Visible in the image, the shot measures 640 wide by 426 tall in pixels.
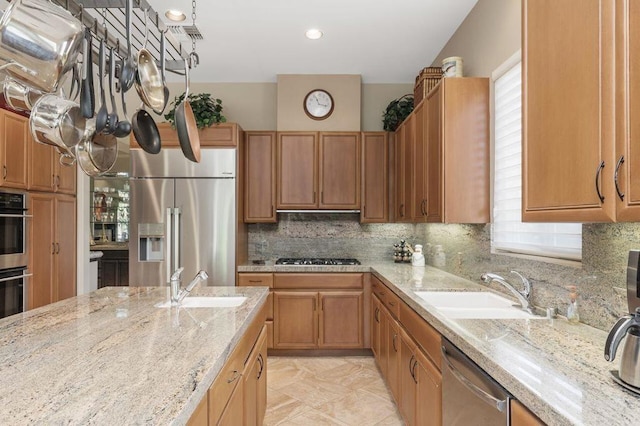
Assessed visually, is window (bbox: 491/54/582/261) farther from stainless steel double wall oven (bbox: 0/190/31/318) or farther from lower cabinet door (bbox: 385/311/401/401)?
stainless steel double wall oven (bbox: 0/190/31/318)

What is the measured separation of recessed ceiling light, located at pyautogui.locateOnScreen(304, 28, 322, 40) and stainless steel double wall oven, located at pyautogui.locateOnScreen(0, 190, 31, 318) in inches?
109

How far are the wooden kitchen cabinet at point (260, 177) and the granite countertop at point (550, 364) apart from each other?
7.73 ft

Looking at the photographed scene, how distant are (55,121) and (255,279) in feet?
7.46

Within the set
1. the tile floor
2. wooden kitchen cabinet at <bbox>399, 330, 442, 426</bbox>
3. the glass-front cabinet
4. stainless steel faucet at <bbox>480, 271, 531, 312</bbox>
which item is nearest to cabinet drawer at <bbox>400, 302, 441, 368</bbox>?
wooden kitchen cabinet at <bbox>399, 330, 442, 426</bbox>

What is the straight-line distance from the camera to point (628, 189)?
1.04m

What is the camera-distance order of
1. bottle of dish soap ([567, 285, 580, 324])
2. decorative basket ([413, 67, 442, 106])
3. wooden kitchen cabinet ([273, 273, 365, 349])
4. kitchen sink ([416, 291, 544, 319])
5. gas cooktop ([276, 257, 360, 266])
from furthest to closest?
gas cooktop ([276, 257, 360, 266]), wooden kitchen cabinet ([273, 273, 365, 349]), decorative basket ([413, 67, 442, 106]), kitchen sink ([416, 291, 544, 319]), bottle of dish soap ([567, 285, 580, 324])

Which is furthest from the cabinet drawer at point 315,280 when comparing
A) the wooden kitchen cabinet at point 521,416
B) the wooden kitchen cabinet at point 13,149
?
the wooden kitchen cabinet at point 521,416

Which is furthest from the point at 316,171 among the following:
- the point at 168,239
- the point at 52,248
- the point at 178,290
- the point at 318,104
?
the point at 52,248

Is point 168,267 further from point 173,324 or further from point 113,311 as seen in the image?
point 173,324

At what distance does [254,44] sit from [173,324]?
269 centimetres

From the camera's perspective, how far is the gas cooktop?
3865 mm

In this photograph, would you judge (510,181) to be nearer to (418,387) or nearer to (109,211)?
(418,387)

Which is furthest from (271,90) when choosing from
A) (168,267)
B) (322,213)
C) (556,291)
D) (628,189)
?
(628,189)

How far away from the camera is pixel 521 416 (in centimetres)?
107
